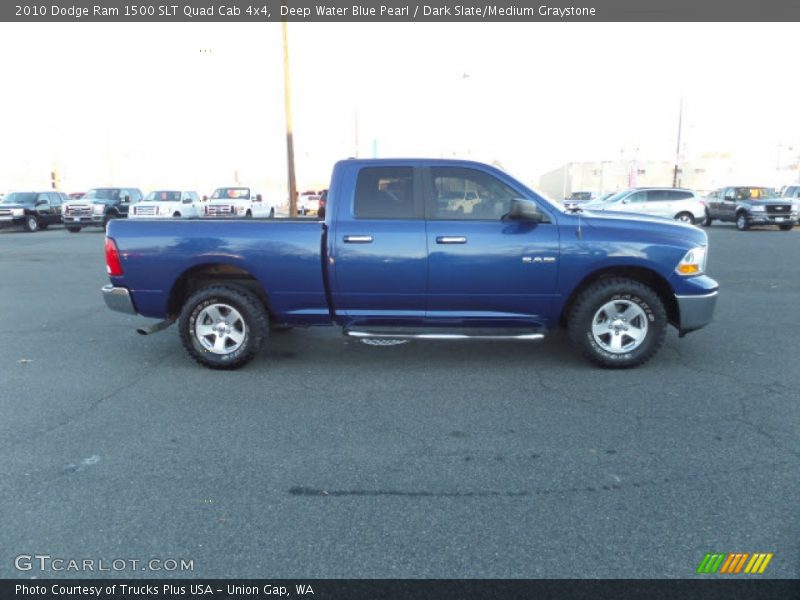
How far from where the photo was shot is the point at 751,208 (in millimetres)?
23812

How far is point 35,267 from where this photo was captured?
13.6 metres

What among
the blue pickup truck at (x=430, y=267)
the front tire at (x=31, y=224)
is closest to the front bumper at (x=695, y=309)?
the blue pickup truck at (x=430, y=267)

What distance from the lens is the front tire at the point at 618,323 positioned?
539cm

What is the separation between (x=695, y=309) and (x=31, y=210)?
93.8 feet

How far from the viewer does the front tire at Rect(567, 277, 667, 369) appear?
5.39m

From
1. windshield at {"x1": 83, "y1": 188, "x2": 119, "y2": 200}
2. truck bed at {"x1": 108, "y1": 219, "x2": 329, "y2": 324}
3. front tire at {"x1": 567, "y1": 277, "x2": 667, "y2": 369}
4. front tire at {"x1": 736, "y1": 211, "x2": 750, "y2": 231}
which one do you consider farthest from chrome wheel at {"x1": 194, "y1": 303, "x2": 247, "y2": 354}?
front tire at {"x1": 736, "y1": 211, "x2": 750, "y2": 231}

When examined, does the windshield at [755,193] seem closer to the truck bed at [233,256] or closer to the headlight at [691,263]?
the headlight at [691,263]

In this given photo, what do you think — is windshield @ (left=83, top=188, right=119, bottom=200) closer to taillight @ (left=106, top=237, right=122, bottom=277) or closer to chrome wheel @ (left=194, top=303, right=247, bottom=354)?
taillight @ (left=106, top=237, right=122, bottom=277)

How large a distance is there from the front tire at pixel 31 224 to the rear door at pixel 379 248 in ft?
85.7

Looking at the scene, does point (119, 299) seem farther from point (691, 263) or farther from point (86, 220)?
point (86, 220)

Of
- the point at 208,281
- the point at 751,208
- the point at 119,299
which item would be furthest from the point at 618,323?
the point at 751,208

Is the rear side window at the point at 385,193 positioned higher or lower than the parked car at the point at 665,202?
higher
